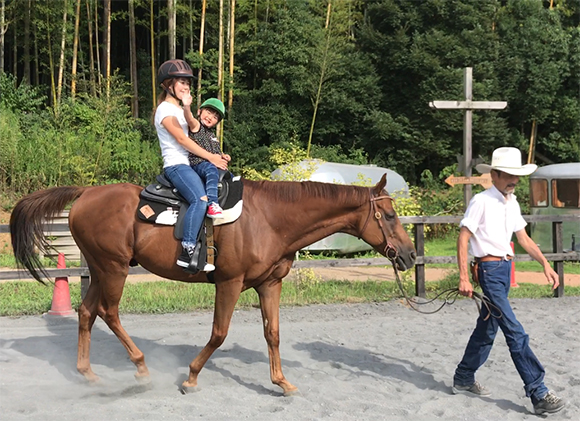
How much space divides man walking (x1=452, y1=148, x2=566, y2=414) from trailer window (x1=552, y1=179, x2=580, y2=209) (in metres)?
12.0

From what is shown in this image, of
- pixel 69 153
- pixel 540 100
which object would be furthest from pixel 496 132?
pixel 69 153

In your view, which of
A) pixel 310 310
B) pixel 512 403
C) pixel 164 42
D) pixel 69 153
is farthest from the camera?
pixel 164 42

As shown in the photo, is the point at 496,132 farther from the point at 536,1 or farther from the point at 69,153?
the point at 69,153

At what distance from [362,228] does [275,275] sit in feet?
2.66

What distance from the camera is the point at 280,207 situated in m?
4.87

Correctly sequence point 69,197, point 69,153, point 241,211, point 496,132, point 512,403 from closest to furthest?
point 512,403 → point 241,211 → point 69,197 → point 69,153 → point 496,132

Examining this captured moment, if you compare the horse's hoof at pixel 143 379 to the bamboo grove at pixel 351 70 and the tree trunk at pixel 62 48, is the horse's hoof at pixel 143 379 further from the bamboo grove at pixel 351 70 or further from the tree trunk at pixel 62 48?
the bamboo grove at pixel 351 70

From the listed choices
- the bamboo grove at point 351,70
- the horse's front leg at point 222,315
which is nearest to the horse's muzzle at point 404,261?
the horse's front leg at point 222,315

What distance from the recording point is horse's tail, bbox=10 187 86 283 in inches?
207

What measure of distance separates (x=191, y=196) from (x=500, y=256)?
2.37m

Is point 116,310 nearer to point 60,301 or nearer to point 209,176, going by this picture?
point 209,176

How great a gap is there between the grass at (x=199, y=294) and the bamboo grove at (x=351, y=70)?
16690 millimetres

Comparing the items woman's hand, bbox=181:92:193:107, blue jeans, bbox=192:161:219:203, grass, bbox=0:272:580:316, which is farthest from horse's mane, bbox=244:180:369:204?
grass, bbox=0:272:580:316

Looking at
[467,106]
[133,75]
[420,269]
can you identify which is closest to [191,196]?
[420,269]
